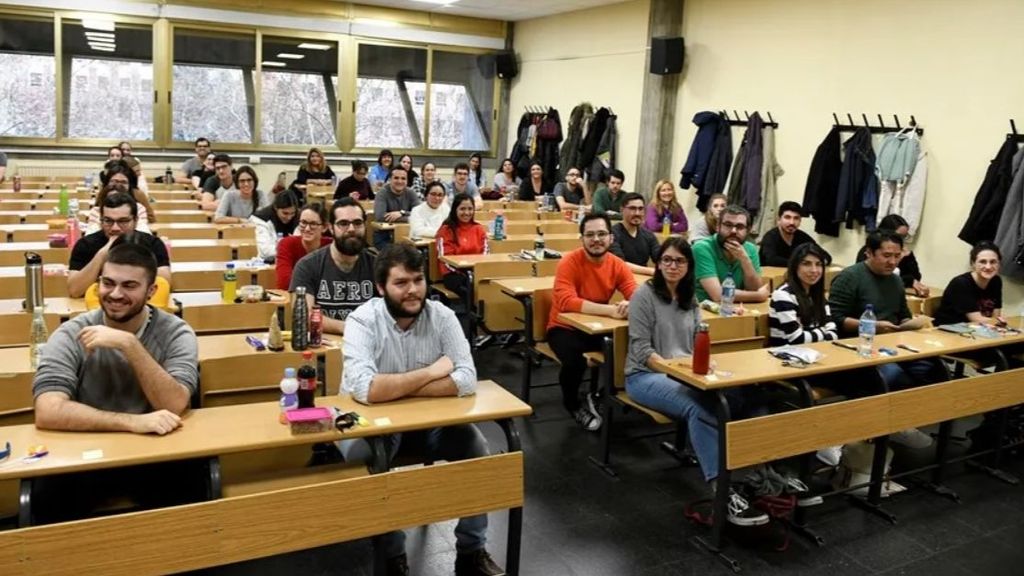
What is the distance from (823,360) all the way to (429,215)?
439 cm

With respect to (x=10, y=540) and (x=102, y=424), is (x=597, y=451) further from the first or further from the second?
(x=10, y=540)

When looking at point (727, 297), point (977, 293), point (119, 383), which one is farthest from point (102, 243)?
point (977, 293)

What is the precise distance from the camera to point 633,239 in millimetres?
5984

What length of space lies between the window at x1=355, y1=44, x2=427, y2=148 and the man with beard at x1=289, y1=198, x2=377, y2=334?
8.63 metres

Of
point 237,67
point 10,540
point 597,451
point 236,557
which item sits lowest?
point 597,451

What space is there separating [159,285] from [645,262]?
11.7 ft

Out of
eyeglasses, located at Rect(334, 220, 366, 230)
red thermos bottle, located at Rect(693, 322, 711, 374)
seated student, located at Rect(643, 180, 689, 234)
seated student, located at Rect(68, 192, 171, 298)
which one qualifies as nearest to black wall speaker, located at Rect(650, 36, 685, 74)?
seated student, located at Rect(643, 180, 689, 234)

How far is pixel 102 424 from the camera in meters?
2.41

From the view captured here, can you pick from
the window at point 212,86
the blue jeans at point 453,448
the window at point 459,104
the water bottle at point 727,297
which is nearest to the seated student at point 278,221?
the blue jeans at point 453,448

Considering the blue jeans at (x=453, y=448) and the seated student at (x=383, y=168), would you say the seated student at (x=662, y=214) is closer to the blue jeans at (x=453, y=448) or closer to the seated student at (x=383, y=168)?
the seated student at (x=383, y=168)

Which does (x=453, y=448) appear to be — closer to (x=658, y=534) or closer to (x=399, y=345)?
(x=399, y=345)

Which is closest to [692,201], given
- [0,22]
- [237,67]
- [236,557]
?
[237,67]

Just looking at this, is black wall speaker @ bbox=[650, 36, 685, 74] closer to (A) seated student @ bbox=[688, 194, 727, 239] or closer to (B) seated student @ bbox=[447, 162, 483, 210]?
(B) seated student @ bbox=[447, 162, 483, 210]

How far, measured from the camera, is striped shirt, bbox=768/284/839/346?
4.19 metres
